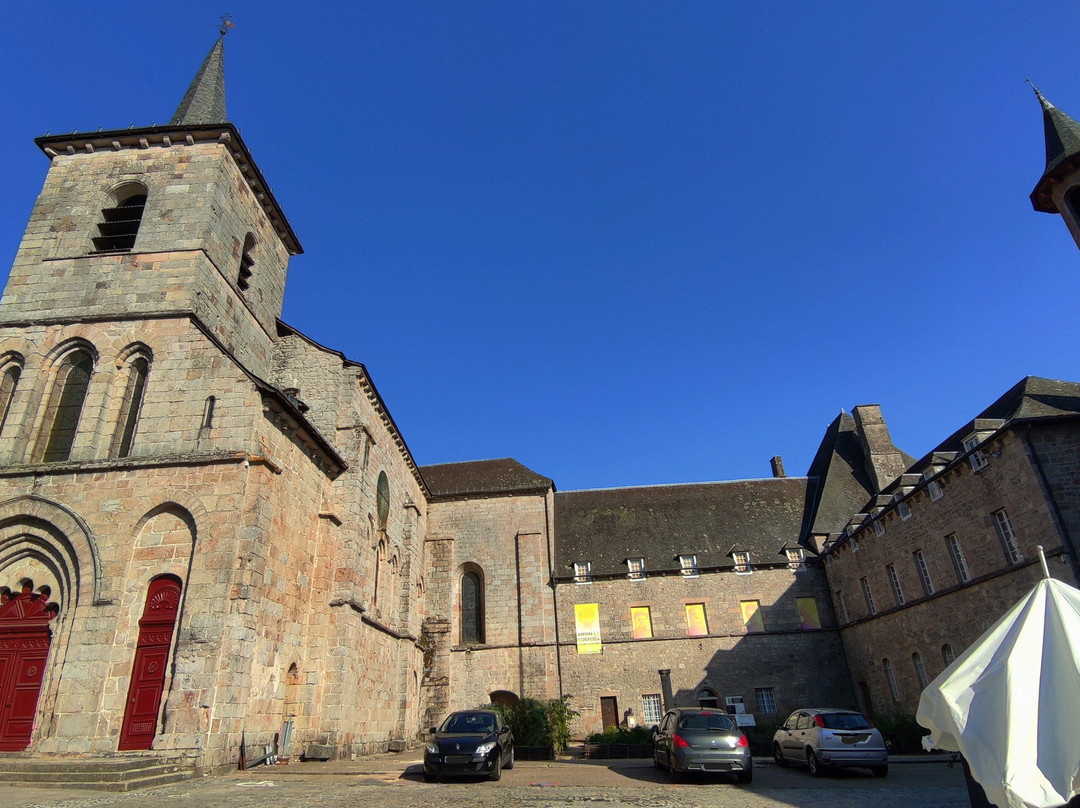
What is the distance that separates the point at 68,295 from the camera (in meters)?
15.0

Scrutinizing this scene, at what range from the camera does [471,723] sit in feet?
39.4

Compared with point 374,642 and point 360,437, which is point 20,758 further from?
point 360,437

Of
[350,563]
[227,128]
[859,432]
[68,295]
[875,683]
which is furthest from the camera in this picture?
[859,432]

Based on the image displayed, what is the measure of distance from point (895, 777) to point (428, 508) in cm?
2012

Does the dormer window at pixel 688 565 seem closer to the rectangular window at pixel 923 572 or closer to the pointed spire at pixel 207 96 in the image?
the rectangular window at pixel 923 572

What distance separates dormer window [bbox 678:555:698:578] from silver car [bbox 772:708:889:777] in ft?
39.9

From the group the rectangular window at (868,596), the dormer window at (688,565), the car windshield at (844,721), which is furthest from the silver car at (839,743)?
the dormer window at (688,565)

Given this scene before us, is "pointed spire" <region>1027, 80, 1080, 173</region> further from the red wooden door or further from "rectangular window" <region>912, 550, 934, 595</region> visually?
the red wooden door

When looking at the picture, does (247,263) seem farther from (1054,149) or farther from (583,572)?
(1054,149)

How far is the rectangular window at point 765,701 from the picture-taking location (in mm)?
22609

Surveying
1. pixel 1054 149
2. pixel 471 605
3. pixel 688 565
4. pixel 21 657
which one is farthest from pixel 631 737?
pixel 1054 149

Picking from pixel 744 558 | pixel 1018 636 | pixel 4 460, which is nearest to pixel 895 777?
pixel 1018 636

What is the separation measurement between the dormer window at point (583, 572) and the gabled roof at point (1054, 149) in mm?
19827

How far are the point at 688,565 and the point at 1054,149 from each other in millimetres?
18418
